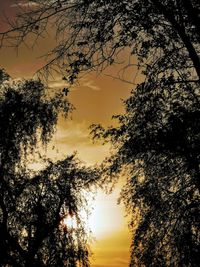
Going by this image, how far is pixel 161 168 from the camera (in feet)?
59.5

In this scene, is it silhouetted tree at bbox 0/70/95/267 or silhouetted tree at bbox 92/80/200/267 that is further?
silhouetted tree at bbox 0/70/95/267

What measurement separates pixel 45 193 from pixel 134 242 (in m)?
5.40

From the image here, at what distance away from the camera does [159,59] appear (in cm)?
1162

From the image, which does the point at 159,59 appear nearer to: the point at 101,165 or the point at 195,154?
the point at 195,154

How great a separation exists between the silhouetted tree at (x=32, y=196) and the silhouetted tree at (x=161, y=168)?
3.81 meters

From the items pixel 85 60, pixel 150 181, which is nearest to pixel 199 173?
pixel 150 181

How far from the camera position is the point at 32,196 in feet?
79.0

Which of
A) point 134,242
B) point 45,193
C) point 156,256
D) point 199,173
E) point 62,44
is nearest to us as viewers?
point 62,44

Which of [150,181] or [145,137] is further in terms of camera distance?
[150,181]

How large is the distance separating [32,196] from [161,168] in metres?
8.33

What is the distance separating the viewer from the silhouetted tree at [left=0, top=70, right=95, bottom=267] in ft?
73.4

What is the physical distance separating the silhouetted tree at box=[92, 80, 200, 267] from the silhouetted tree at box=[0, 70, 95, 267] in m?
3.81

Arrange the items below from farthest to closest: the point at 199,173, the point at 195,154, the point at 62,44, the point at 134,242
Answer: the point at 134,242
the point at 199,173
the point at 195,154
the point at 62,44

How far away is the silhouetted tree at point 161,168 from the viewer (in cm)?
1327
